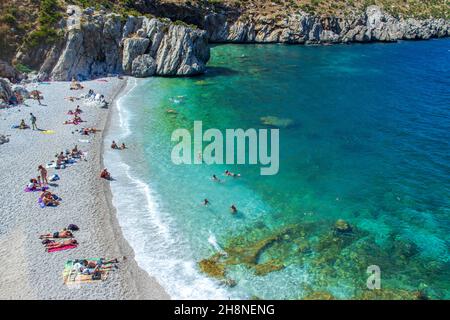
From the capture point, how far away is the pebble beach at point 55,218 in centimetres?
2500

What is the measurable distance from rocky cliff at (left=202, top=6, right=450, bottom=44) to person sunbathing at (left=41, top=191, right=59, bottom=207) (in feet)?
273

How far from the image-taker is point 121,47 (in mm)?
70062

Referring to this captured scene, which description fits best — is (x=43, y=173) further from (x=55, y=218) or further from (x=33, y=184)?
(x=55, y=218)

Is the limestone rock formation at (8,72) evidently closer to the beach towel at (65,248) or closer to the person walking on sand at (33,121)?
the person walking on sand at (33,121)

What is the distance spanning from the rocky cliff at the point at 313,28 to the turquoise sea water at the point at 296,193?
43.6 m

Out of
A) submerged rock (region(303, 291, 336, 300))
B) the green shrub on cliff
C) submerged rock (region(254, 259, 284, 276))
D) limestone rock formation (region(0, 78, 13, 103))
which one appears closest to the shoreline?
submerged rock (region(254, 259, 284, 276))

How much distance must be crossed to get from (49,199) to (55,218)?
99.1 inches

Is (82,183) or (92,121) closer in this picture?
(82,183)

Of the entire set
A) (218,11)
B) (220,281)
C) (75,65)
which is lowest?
(220,281)

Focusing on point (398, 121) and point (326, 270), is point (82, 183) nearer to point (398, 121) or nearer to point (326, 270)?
point (326, 270)

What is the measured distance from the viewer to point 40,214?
31.6m
